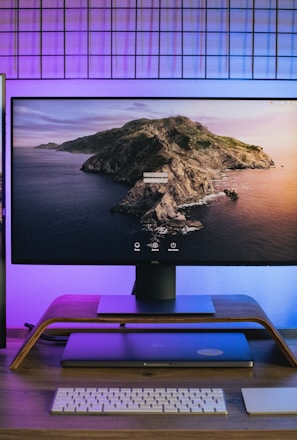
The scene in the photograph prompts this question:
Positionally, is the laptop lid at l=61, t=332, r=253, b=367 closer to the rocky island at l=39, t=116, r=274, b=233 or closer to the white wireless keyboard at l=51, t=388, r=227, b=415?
the white wireless keyboard at l=51, t=388, r=227, b=415

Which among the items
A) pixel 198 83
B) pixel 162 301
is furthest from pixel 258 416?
pixel 198 83

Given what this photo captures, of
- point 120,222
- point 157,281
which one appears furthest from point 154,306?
point 120,222

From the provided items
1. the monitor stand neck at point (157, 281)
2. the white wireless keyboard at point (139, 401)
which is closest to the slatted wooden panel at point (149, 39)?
the monitor stand neck at point (157, 281)

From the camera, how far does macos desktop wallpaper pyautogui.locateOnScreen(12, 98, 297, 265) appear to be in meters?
1.69

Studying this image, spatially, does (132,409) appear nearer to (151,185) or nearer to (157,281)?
(157,281)

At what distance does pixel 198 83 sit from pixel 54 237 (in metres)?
0.72

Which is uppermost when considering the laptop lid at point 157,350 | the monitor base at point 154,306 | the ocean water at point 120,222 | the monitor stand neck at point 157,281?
the ocean water at point 120,222

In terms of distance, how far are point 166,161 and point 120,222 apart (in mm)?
194

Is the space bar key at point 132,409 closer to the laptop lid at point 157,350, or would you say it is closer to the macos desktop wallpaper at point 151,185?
the laptop lid at point 157,350

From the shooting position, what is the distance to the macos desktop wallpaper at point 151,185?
1693mm

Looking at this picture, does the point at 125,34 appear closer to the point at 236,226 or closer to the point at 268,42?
the point at 268,42

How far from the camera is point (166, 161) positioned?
1.70 meters

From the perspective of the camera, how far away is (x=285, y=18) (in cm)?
205

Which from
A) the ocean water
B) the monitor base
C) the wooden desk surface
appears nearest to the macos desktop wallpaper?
the ocean water
